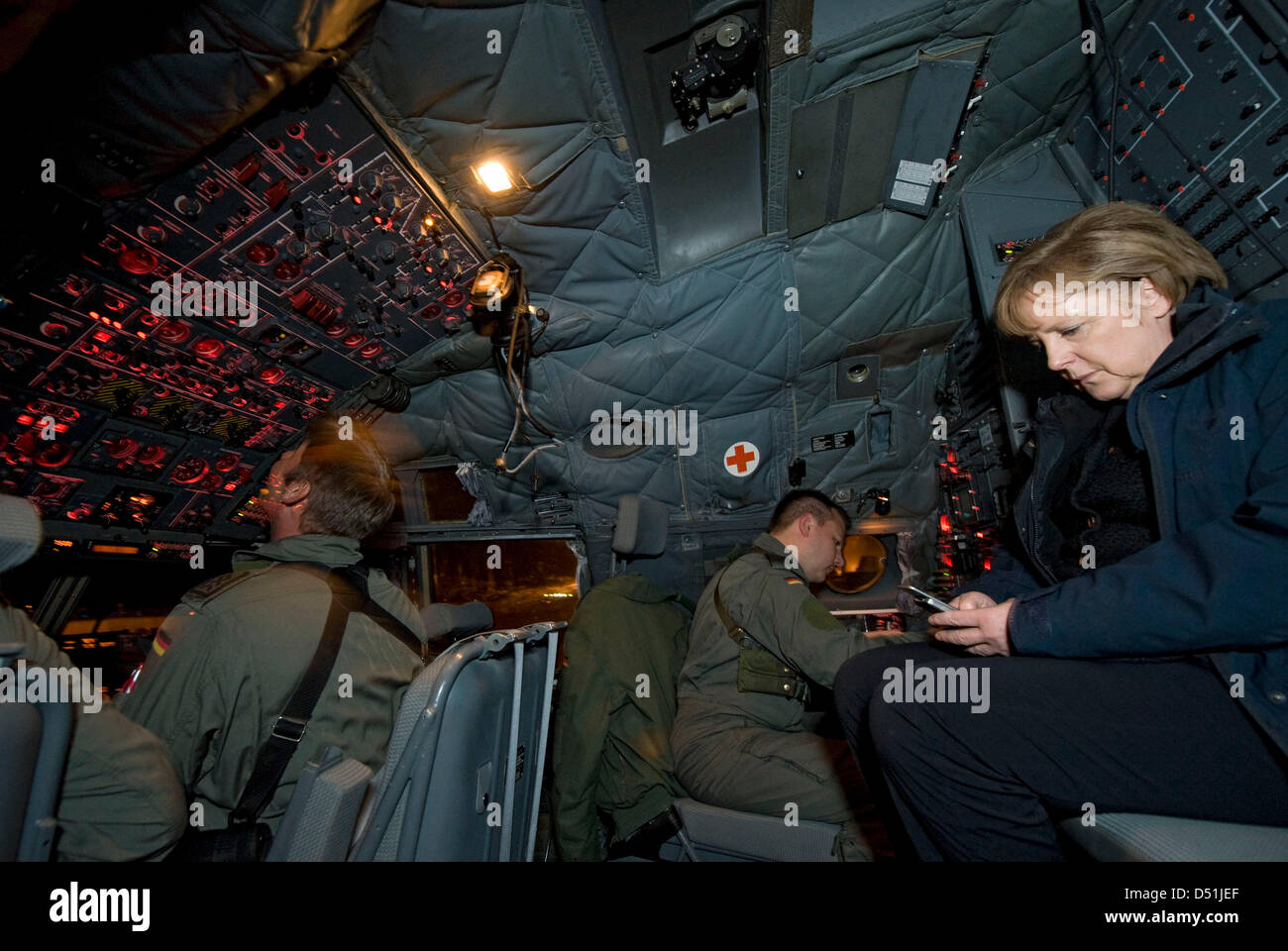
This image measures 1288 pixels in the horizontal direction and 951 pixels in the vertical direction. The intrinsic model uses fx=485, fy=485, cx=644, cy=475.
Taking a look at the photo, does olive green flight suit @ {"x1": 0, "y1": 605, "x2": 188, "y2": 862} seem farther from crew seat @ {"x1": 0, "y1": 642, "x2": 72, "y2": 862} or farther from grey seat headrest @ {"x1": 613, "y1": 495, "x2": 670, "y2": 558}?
grey seat headrest @ {"x1": 613, "y1": 495, "x2": 670, "y2": 558}

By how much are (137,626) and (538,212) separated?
4.51 m

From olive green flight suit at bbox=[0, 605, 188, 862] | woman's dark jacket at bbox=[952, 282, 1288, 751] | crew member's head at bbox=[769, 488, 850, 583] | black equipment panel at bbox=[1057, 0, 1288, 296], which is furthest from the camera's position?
crew member's head at bbox=[769, 488, 850, 583]

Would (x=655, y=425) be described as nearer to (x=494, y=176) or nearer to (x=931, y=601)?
(x=494, y=176)

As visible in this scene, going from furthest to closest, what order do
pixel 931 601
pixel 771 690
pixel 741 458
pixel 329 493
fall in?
pixel 741 458
pixel 771 690
pixel 329 493
pixel 931 601

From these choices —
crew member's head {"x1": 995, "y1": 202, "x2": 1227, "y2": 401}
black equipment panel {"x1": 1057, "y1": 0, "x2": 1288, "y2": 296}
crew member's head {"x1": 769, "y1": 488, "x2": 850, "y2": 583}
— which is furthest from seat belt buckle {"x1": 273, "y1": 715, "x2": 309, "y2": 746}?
black equipment panel {"x1": 1057, "y1": 0, "x2": 1288, "y2": 296}

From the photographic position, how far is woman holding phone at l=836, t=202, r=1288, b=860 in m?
0.96

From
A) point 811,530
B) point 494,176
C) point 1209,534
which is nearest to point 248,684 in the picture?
point 1209,534

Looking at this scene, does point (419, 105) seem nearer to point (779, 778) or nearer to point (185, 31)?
point (185, 31)

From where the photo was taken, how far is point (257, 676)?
1519 mm

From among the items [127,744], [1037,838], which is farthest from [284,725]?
[1037,838]

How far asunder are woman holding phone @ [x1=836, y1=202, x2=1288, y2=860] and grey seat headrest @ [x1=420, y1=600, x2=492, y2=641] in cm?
199

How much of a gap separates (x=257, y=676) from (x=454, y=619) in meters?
1.10

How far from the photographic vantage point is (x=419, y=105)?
2357 mm

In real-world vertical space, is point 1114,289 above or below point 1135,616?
above
